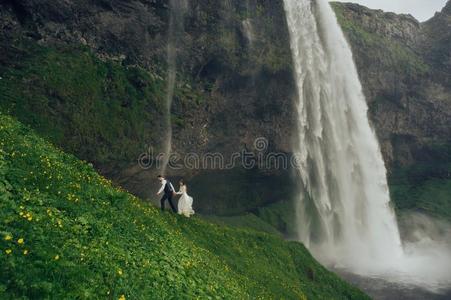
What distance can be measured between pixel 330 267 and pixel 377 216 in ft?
57.7

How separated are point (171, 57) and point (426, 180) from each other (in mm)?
60670

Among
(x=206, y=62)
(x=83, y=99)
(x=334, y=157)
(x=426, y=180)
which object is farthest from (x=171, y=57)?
(x=426, y=180)

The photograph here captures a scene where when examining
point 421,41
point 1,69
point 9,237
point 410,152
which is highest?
point 421,41

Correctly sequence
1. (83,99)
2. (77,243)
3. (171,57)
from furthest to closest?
(171,57) → (83,99) → (77,243)

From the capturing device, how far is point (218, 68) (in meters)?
49.9

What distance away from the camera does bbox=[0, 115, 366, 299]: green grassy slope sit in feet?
24.1

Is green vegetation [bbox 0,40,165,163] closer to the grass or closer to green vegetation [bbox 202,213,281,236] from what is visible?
the grass

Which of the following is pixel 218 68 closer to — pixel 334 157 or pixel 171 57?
pixel 171 57

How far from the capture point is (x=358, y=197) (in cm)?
6328

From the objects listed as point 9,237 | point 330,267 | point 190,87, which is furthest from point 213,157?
point 9,237

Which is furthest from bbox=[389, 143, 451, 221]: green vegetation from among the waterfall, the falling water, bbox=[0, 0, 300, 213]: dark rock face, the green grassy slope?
the green grassy slope

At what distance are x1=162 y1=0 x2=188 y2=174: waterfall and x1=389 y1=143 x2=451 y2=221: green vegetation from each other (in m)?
51.0

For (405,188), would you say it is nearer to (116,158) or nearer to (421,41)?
(421,41)

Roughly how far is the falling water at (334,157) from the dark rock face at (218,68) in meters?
3.32
